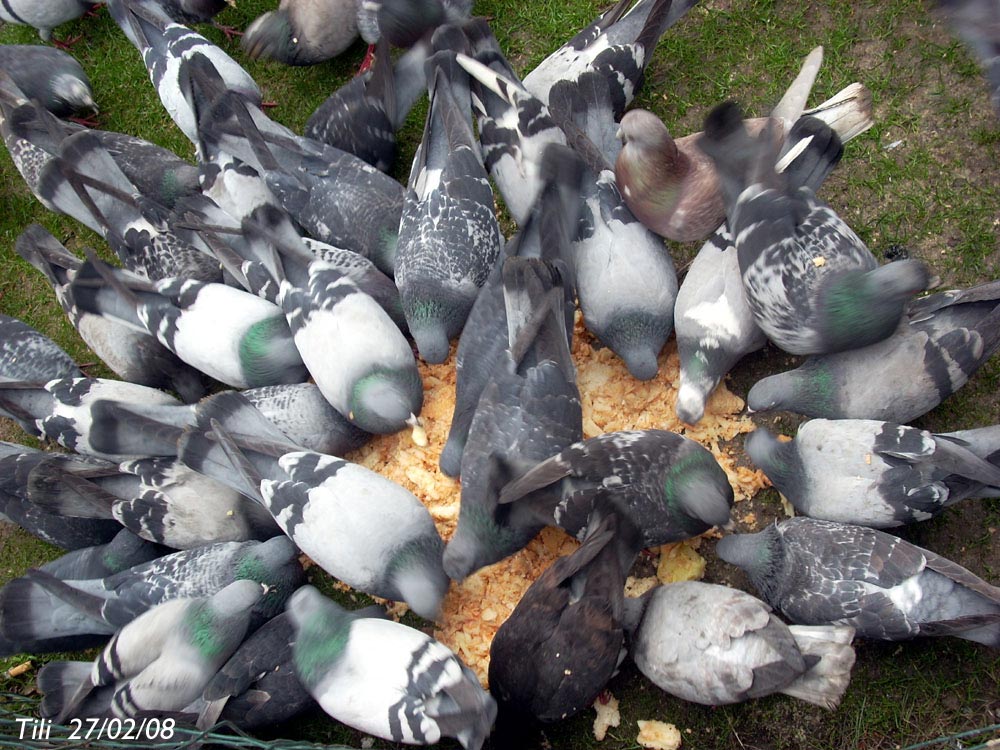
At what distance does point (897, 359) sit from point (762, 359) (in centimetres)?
56

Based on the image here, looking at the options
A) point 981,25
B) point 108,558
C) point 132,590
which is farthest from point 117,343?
point 981,25

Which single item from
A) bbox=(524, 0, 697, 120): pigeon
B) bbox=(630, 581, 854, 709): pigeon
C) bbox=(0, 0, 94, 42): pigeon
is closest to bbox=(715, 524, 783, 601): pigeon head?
bbox=(630, 581, 854, 709): pigeon

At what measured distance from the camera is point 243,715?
2916mm

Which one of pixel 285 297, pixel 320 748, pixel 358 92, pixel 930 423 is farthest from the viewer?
pixel 358 92

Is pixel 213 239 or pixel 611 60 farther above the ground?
pixel 611 60

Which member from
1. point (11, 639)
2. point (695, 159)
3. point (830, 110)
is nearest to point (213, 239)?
point (11, 639)

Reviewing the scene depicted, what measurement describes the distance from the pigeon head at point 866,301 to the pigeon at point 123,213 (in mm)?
2690

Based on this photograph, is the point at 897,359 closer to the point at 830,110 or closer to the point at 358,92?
the point at 830,110

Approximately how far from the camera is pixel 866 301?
2.71m

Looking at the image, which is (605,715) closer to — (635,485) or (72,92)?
(635,485)

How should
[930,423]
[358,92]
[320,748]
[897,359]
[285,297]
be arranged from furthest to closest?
[358,92] < [285,297] < [930,423] < [897,359] < [320,748]

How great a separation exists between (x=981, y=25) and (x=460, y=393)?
2260mm

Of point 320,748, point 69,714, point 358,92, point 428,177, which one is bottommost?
point 69,714

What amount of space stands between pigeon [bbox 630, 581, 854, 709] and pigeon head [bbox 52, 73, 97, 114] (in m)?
4.02
